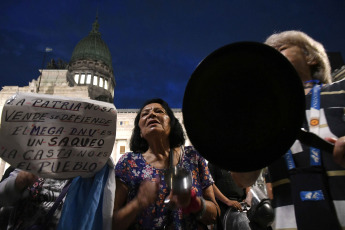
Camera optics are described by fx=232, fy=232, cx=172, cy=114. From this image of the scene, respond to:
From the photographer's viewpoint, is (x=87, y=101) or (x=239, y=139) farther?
(x=87, y=101)

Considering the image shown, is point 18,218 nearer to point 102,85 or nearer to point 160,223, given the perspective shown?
point 160,223

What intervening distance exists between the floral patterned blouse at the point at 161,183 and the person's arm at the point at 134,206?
166mm

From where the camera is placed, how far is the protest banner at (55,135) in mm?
1613

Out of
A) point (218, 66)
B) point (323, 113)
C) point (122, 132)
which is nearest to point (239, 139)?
point (218, 66)

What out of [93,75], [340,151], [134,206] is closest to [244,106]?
[340,151]

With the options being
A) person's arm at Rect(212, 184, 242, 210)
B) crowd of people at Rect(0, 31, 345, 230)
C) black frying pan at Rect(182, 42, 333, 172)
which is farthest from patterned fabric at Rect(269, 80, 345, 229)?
person's arm at Rect(212, 184, 242, 210)

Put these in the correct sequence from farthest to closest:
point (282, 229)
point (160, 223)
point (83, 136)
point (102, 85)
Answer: point (102, 85)
point (160, 223)
point (83, 136)
point (282, 229)

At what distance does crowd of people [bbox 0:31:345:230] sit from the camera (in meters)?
1.38

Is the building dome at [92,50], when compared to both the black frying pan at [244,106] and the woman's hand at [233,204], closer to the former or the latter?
the woman's hand at [233,204]

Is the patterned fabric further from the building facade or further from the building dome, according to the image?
the building dome

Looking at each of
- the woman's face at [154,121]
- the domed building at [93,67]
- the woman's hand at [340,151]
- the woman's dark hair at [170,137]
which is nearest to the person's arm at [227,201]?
the woman's dark hair at [170,137]

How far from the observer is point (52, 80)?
132 ft

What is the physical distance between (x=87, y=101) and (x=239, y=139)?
1.24 meters

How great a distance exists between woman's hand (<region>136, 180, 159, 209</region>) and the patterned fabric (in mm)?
885
